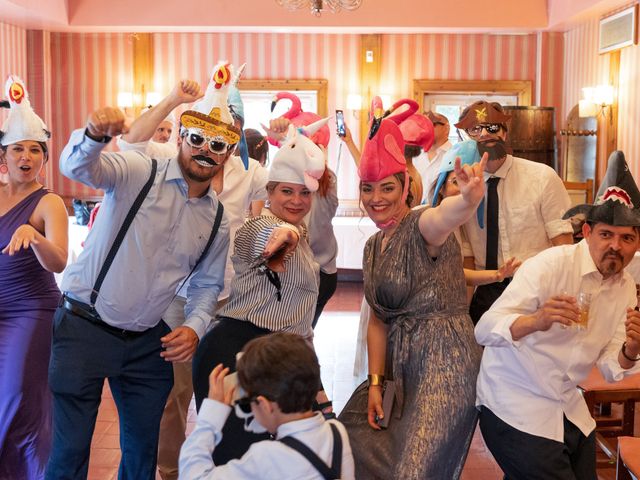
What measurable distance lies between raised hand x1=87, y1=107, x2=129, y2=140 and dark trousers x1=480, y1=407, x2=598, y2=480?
152 cm

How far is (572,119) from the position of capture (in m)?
10.3

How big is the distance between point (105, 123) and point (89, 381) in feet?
2.91

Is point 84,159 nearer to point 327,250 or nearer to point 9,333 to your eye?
point 9,333

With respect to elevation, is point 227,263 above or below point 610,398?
above

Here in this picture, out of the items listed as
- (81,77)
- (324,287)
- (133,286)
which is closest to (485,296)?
(324,287)

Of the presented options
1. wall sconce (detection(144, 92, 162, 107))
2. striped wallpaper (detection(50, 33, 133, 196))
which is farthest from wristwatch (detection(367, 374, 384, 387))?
striped wallpaper (detection(50, 33, 133, 196))

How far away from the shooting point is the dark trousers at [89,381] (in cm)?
270

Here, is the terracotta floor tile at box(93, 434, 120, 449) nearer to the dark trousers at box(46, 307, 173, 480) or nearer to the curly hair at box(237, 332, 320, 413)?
the dark trousers at box(46, 307, 173, 480)

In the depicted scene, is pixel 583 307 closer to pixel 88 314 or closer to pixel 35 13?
pixel 88 314

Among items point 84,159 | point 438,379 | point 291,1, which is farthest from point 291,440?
point 291,1

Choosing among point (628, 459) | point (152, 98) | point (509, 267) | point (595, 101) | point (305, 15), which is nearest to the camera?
point (628, 459)

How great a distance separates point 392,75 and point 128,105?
361 centimetres

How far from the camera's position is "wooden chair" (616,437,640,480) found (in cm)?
264

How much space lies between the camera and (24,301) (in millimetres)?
3414
